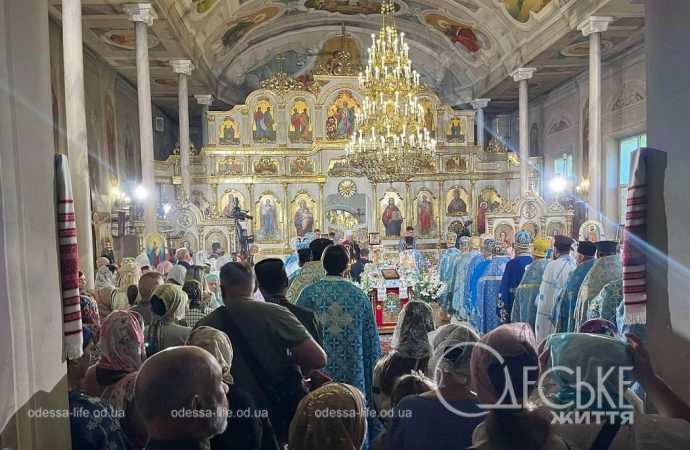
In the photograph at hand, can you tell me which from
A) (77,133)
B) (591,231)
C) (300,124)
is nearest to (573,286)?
(591,231)

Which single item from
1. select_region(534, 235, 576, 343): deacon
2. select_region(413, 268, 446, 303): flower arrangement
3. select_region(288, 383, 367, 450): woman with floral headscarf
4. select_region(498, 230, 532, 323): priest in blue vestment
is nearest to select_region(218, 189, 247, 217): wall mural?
select_region(413, 268, 446, 303): flower arrangement

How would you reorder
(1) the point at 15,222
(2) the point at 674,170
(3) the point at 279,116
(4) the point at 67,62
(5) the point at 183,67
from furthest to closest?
1. (3) the point at 279,116
2. (5) the point at 183,67
3. (4) the point at 67,62
4. (2) the point at 674,170
5. (1) the point at 15,222

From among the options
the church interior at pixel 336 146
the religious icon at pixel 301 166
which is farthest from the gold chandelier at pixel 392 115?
the religious icon at pixel 301 166

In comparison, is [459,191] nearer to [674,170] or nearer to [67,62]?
[67,62]

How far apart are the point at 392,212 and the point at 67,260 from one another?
1706 centimetres

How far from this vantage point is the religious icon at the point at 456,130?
1964cm

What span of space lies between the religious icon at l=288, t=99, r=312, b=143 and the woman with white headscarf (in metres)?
17.5

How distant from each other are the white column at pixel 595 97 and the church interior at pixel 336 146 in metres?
0.06

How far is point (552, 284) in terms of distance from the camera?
5.64 m

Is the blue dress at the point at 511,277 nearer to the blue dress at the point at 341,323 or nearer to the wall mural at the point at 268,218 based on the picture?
the blue dress at the point at 341,323

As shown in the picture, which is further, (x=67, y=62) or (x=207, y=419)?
(x=67, y=62)

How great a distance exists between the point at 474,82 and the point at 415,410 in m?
20.2

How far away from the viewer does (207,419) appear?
4.78ft

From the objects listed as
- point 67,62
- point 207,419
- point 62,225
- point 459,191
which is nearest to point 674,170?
point 207,419
